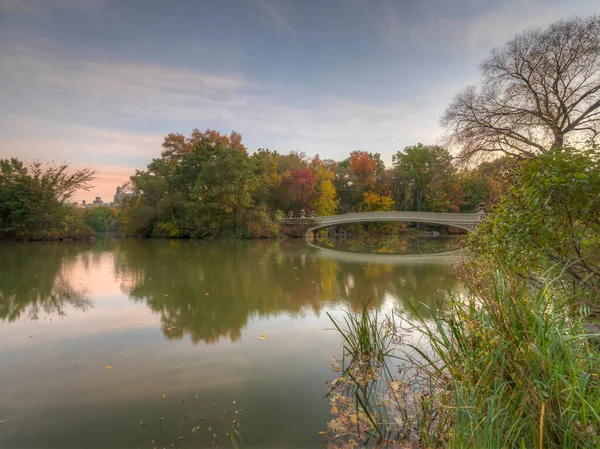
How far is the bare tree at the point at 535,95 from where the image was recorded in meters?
10.0

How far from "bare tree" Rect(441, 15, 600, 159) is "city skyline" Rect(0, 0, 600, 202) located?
729 mm

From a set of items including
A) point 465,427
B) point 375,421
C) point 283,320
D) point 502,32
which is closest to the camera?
point 465,427

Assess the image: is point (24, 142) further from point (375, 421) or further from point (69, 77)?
point (375, 421)

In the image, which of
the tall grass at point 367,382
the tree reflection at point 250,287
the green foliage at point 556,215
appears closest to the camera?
the tall grass at point 367,382

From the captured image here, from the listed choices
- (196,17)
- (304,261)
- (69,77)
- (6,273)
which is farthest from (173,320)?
(69,77)

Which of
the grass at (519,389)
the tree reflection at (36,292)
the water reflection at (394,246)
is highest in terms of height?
the grass at (519,389)

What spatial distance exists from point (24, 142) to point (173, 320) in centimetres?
1379

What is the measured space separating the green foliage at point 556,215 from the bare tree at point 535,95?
7.82 m

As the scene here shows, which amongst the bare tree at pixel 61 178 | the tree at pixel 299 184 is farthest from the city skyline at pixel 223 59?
the tree at pixel 299 184

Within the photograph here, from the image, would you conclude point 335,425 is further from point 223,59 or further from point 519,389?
point 223,59

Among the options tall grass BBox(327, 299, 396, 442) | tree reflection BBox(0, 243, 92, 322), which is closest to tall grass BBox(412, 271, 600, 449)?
tall grass BBox(327, 299, 396, 442)

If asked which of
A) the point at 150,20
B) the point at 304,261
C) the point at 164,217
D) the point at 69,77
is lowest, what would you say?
the point at 304,261

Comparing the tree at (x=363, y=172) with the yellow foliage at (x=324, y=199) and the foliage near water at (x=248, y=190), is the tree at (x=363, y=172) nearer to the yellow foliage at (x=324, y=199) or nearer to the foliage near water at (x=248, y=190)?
the foliage near water at (x=248, y=190)

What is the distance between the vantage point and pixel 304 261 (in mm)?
13734
